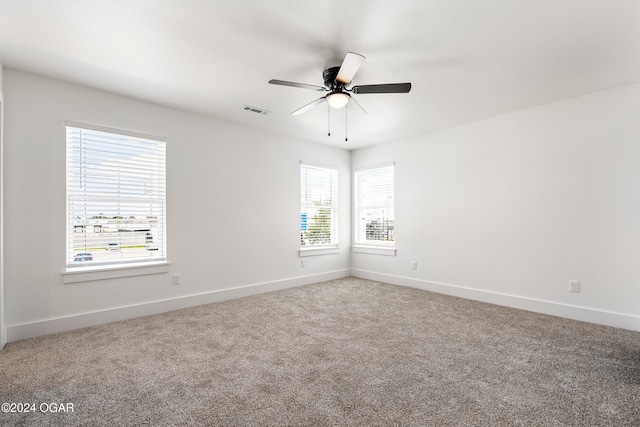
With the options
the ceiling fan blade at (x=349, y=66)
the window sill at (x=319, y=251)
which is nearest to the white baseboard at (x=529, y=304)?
the window sill at (x=319, y=251)

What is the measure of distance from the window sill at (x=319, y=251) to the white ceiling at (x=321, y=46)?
2538mm

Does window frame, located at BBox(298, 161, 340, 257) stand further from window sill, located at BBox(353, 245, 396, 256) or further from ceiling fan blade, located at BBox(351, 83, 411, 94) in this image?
ceiling fan blade, located at BBox(351, 83, 411, 94)

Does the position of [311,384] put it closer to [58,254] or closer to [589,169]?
[58,254]

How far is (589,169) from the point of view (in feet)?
11.4

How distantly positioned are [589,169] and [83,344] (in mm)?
5512

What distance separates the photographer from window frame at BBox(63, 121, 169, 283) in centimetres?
325

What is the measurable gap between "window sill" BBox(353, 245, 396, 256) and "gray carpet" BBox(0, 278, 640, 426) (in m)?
1.86

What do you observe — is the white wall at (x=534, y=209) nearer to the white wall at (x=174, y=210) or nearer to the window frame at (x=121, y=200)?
the white wall at (x=174, y=210)

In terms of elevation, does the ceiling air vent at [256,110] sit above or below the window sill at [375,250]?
above

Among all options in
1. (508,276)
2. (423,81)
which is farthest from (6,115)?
(508,276)

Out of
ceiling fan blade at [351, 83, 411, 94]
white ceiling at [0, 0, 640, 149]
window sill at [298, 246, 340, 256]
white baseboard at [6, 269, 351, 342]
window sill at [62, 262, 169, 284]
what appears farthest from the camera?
window sill at [298, 246, 340, 256]

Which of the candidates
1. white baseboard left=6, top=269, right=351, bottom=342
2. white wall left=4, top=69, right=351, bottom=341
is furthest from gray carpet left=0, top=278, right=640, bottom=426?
white wall left=4, top=69, right=351, bottom=341

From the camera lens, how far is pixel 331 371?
2338 millimetres

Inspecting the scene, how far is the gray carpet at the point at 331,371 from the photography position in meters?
1.83
